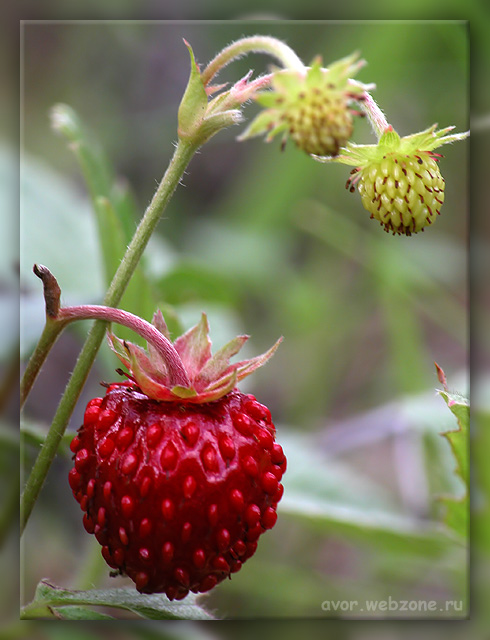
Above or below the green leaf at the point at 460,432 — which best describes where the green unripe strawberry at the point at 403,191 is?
above

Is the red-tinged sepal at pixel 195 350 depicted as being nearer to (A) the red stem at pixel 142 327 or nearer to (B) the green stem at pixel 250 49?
(A) the red stem at pixel 142 327

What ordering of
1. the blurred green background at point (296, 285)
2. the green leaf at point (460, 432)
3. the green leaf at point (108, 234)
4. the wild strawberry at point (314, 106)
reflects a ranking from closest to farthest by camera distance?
the wild strawberry at point (314, 106)
the green leaf at point (460, 432)
the green leaf at point (108, 234)
the blurred green background at point (296, 285)

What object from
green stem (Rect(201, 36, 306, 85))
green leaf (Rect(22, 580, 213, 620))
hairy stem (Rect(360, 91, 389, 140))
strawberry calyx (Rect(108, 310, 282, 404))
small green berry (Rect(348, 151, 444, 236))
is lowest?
green leaf (Rect(22, 580, 213, 620))

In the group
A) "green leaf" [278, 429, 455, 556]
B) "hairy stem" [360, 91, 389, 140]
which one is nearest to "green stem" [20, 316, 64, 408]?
"hairy stem" [360, 91, 389, 140]

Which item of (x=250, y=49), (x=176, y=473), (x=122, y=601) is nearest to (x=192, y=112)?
(x=250, y=49)

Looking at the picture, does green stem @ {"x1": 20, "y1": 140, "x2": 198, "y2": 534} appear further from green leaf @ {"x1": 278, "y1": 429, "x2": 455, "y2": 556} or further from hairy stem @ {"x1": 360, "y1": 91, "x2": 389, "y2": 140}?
green leaf @ {"x1": 278, "y1": 429, "x2": 455, "y2": 556}

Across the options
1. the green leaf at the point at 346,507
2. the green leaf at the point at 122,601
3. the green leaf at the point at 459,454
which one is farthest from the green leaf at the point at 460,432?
the green leaf at the point at 122,601
